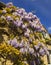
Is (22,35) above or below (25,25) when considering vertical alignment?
below

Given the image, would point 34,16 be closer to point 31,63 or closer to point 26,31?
point 26,31

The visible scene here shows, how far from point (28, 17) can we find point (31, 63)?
183cm

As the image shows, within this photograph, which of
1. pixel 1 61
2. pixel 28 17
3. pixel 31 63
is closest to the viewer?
pixel 1 61

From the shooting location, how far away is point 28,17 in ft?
29.9

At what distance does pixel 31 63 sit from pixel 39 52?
20.5 inches

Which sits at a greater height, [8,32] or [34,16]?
[34,16]

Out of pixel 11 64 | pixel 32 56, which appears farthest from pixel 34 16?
pixel 11 64

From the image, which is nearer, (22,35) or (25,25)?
(22,35)

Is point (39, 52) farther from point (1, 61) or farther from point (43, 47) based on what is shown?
point (1, 61)

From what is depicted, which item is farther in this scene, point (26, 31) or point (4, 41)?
point (26, 31)

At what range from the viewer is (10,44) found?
7.89 metres

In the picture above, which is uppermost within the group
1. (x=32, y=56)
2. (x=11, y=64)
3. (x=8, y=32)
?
(x=8, y=32)

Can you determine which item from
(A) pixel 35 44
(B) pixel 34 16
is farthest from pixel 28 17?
(A) pixel 35 44

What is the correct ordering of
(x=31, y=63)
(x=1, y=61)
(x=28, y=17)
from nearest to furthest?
(x=1, y=61) → (x=31, y=63) → (x=28, y=17)
